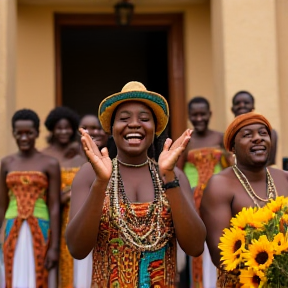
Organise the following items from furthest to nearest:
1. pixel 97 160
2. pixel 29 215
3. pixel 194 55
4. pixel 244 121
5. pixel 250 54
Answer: pixel 194 55 → pixel 250 54 → pixel 29 215 → pixel 244 121 → pixel 97 160

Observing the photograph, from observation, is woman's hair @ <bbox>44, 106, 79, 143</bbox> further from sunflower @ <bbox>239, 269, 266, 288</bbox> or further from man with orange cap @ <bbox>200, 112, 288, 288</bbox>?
sunflower @ <bbox>239, 269, 266, 288</bbox>

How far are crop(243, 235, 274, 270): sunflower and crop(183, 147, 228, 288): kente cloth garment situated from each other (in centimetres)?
326

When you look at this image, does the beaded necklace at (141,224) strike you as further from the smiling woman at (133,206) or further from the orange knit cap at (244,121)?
the orange knit cap at (244,121)

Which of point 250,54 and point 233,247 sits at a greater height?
point 250,54

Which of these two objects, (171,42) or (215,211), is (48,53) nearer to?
(171,42)

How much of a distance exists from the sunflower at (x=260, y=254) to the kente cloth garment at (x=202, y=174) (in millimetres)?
3263

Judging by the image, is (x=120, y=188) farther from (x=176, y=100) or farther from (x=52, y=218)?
(x=176, y=100)

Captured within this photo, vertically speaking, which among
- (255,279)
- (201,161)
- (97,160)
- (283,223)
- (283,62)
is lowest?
(255,279)

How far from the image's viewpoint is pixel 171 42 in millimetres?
10148

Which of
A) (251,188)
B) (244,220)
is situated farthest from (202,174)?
(244,220)

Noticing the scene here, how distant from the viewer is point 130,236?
3.98 meters

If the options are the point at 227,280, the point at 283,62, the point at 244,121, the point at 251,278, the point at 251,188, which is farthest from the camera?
the point at 283,62

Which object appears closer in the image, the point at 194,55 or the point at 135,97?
the point at 135,97

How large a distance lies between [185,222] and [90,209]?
0.53m
